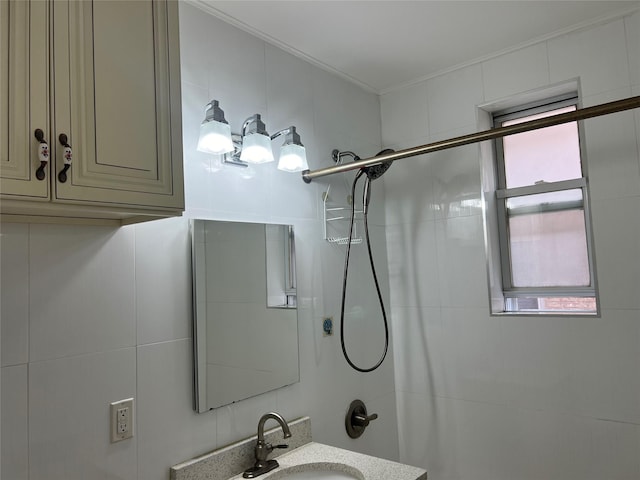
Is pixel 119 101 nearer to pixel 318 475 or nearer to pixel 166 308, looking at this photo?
pixel 166 308

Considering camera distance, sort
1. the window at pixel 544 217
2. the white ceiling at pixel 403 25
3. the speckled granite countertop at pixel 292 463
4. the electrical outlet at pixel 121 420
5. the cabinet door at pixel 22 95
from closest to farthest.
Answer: the cabinet door at pixel 22 95 < the electrical outlet at pixel 121 420 < the speckled granite countertop at pixel 292 463 < the white ceiling at pixel 403 25 < the window at pixel 544 217

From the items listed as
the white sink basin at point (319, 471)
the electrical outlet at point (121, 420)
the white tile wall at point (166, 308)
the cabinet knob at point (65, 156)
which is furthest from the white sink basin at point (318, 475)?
the cabinet knob at point (65, 156)

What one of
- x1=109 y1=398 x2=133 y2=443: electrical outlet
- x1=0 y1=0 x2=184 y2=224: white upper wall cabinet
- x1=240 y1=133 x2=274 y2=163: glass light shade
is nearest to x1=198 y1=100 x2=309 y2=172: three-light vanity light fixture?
x1=240 y1=133 x2=274 y2=163: glass light shade

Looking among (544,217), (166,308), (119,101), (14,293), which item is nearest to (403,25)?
(544,217)

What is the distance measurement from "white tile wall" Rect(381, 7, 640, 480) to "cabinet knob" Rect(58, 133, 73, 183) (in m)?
1.83

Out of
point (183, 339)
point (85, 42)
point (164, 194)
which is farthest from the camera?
point (183, 339)

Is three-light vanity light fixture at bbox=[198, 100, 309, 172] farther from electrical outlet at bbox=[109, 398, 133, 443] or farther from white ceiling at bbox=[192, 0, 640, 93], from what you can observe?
electrical outlet at bbox=[109, 398, 133, 443]

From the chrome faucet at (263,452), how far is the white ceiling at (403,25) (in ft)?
5.02

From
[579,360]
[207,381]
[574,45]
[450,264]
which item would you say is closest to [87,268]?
[207,381]

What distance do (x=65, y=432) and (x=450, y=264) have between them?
71.1 inches

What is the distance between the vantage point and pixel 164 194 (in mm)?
1239

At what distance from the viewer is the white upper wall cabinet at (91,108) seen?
995 mm

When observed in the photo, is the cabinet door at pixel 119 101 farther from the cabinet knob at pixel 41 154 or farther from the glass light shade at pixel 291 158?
the glass light shade at pixel 291 158

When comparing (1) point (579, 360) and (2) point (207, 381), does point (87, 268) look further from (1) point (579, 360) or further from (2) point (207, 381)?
(1) point (579, 360)
